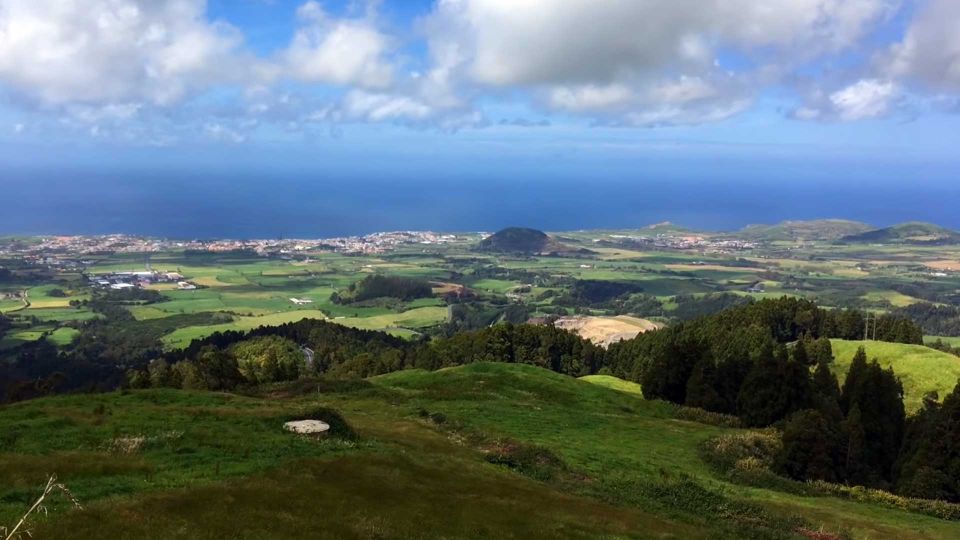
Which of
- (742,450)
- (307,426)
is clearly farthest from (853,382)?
(307,426)

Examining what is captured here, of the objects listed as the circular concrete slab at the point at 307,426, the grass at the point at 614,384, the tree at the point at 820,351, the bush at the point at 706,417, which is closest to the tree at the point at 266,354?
the grass at the point at 614,384

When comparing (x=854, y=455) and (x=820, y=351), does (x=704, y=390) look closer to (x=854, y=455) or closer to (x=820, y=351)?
(x=854, y=455)

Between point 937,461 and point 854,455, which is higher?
point 937,461

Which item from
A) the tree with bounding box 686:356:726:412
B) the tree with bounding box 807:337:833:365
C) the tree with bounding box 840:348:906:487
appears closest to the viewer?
the tree with bounding box 840:348:906:487

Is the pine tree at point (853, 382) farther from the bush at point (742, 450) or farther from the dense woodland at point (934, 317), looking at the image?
the dense woodland at point (934, 317)

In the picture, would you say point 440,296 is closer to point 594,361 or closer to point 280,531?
point 594,361

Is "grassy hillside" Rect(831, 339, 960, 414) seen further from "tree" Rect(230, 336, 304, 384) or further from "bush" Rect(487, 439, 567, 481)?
"tree" Rect(230, 336, 304, 384)

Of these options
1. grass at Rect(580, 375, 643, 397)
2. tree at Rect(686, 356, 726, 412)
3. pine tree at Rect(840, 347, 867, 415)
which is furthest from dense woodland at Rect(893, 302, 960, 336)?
tree at Rect(686, 356, 726, 412)
